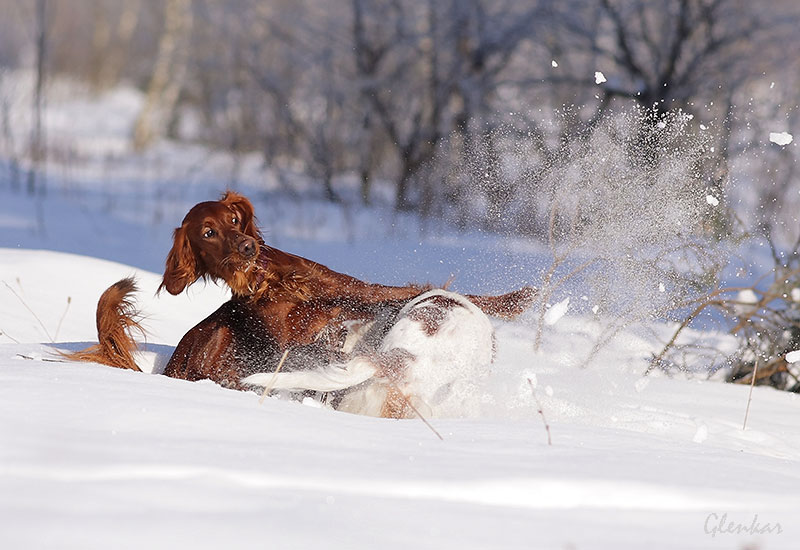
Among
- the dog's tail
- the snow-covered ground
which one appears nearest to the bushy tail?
the snow-covered ground

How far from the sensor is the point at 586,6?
767cm

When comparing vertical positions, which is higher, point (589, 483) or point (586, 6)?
point (586, 6)

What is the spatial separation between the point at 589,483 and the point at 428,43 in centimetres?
712

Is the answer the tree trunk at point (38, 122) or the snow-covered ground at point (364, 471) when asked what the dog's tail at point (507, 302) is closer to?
the snow-covered ground at point (364, 471)

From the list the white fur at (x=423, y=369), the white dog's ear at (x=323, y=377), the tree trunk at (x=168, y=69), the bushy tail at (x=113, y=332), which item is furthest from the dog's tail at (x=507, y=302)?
the tree trunk at (x=168, y=69)

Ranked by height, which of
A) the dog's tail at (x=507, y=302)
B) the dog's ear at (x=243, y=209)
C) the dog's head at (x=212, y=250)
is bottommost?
the dog's tail at (x=507, y=302)

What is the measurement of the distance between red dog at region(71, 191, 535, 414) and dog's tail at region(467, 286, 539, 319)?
0.82 feet

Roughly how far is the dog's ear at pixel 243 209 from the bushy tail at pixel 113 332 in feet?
0.99

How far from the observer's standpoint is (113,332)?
2.34m

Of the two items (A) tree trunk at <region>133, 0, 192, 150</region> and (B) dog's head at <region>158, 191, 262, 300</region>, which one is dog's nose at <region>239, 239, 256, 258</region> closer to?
(B) dog's head at <region>158, 191, 262, 300</region>

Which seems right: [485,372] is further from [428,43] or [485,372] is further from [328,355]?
[428,43]

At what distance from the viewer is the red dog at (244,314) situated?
2285mm

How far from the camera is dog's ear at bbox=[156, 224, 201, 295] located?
2.27 metres

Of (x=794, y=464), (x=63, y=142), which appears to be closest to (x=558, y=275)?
(x=794, y=464)
